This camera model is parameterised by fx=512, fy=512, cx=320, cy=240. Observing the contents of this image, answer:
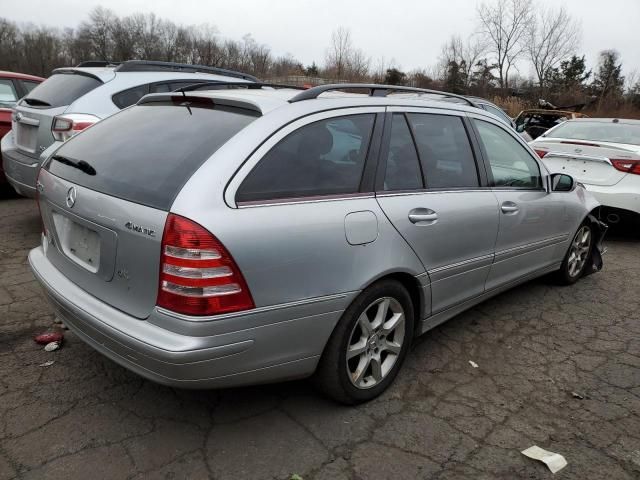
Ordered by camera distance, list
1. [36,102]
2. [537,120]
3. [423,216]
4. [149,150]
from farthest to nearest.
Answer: [537,120]
[36,102]
[423,216]
[149,150]

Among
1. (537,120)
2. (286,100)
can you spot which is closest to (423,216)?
(286,100)

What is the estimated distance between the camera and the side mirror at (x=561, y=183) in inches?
161

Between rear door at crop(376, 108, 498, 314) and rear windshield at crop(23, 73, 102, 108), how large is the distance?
143 inches

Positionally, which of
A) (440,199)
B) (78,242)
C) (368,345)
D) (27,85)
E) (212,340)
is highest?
(27,85)

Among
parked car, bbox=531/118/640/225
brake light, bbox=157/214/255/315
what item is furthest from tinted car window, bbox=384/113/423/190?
parked car, bbox=531/118/640/225

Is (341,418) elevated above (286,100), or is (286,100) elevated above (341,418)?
(286,100)

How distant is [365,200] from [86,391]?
1762mm

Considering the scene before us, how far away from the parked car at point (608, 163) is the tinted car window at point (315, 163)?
14.7 ft

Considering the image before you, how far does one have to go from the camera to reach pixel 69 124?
4676 mm

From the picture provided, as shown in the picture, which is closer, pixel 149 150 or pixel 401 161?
pixel 149 150

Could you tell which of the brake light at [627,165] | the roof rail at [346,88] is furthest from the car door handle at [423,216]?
the brake light at [627,165]

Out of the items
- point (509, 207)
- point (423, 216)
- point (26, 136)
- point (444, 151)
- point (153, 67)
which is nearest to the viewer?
point (423, 216)

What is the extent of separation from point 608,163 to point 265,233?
5.40 metres

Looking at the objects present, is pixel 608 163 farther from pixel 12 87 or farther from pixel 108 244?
pixel 12 87
